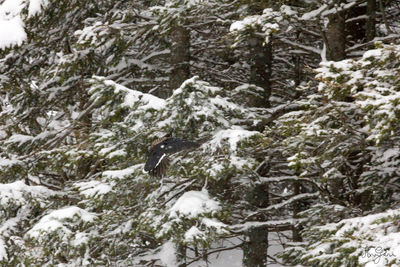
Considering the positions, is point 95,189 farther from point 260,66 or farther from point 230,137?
point 260,66

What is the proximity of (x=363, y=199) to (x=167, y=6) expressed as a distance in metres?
4.02

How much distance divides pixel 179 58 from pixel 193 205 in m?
3.60

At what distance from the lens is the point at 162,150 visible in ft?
20.2

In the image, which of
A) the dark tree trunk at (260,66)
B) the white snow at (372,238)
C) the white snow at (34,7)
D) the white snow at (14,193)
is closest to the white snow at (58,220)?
the white snow at (14,193)

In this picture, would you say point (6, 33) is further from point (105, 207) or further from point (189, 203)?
point (189, 203)

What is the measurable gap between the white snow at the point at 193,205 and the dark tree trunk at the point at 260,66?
2.96 metres

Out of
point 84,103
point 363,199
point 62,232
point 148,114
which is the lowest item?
point 363,199

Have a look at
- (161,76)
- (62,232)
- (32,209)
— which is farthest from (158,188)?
(161,76)

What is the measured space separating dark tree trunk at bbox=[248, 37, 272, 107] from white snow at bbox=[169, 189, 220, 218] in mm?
2957

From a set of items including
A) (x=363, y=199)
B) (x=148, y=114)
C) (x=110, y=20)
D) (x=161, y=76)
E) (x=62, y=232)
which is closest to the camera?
(x=148, y=114)

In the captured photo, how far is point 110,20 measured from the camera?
30.2ft

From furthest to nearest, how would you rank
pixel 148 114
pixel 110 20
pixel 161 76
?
pixel 161 76, pixel 110 20, pixel 148 114
